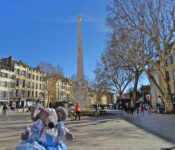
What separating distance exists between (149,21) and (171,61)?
62.5 feet

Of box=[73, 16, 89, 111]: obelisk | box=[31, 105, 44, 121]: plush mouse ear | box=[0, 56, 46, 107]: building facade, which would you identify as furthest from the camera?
box=[0, 56, 46, 107]: building facade

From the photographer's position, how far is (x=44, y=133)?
240cm

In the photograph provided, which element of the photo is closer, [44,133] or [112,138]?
[44,133]

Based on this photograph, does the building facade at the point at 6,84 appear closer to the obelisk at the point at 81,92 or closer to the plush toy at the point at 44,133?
the obelisk at the point at 81,92

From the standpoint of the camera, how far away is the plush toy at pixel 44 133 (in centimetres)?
222

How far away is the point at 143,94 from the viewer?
6794 centimetres

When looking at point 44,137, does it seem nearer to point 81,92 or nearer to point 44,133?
point 44,133

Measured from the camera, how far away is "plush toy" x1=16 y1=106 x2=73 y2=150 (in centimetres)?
222

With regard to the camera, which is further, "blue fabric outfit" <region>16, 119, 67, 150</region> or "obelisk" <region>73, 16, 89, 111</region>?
"obelisk" <region>73, 16, 89, 111</region>

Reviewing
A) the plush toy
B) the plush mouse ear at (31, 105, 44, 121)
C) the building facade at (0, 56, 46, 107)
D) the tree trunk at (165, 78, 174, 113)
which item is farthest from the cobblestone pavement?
the building facade at (0, 56, 46, 107)

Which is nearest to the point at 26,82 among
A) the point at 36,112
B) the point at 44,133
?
the point at 36,112

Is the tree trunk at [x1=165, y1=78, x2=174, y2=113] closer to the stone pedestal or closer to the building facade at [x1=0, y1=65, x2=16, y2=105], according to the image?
the stone pedestal

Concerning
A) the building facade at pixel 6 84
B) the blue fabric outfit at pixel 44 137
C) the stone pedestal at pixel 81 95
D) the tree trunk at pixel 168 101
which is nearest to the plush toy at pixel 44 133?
the blue fabric outfit at pixel 44 137

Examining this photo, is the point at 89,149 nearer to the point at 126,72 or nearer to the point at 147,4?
the point at 147,4
